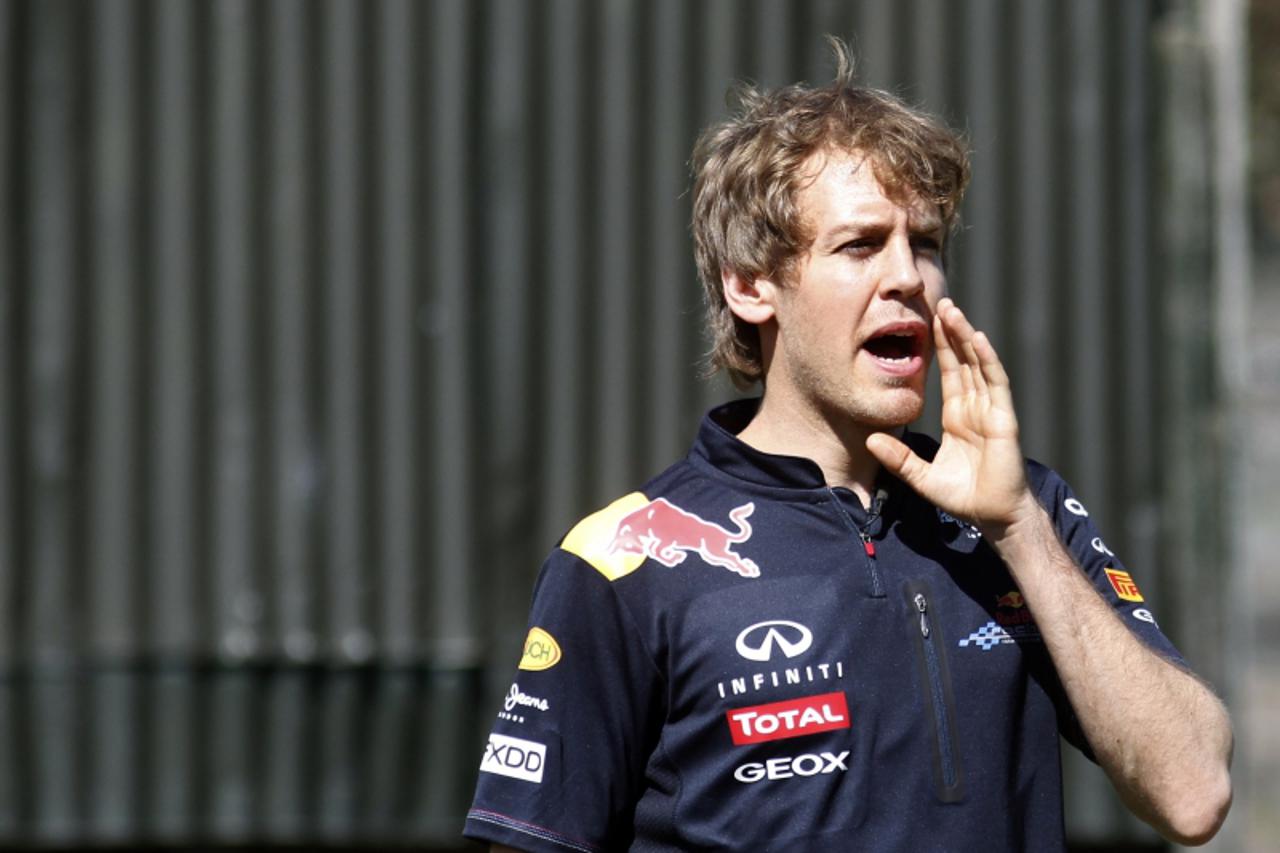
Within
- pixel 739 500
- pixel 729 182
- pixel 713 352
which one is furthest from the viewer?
pixel 713 352

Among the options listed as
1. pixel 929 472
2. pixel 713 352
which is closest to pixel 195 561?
pixel 713 352

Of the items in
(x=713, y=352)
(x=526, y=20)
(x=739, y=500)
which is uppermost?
(x=526, y=20)

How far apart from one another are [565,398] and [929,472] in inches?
114

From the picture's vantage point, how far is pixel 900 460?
8.10 ft

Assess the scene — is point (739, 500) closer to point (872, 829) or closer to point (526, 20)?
point (872, 829)

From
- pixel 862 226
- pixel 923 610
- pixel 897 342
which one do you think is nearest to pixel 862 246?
pixel 862 226

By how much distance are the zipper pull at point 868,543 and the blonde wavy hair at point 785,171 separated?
0.43 meters

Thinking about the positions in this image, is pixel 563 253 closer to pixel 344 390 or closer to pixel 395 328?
pixel 395 328

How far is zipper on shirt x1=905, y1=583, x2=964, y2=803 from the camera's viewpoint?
236 cm

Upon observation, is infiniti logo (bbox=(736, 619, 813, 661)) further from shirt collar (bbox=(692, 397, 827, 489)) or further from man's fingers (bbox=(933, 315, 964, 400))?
man's fingers (bbox=(933, 315, 964, 400))

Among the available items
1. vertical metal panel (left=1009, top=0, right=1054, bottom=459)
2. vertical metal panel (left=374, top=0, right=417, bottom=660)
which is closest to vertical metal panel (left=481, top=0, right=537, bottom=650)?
vertical metal panel (left=374, top=0, right=417, bottom=660)

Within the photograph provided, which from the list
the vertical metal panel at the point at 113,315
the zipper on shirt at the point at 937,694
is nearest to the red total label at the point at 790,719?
the zipper on shirt at the point at 937,694

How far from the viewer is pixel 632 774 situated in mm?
2451

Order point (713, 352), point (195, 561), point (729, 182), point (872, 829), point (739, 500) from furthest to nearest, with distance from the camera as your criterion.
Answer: point (195, 561) → point (713, 352) → point (729, 182) → point (739, 500) → point (872, 829)
